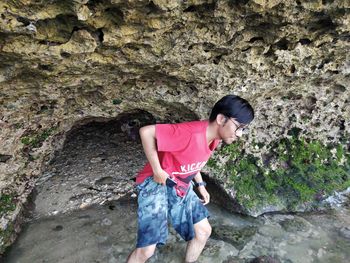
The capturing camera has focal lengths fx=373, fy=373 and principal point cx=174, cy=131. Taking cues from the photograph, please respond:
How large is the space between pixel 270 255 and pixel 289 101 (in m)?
1.35

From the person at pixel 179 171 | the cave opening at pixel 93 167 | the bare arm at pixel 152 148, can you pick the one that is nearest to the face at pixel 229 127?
the person at pixel 179 171

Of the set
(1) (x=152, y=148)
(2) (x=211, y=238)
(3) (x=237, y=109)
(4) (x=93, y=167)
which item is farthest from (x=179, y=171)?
(4) (x=93, y=167)

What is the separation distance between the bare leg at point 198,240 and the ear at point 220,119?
0.73 m

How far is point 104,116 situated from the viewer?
3.10 metres

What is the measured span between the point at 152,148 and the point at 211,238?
119 cm

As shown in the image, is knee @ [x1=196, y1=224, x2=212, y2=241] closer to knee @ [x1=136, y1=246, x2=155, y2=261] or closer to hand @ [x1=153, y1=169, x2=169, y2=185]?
knee @ [x1=136, y1=246, x2=155, y2=261]

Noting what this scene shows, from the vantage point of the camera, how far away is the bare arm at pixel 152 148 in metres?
2.24

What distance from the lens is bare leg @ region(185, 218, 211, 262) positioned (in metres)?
2.59

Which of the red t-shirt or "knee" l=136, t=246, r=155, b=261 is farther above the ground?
the red t-shirt

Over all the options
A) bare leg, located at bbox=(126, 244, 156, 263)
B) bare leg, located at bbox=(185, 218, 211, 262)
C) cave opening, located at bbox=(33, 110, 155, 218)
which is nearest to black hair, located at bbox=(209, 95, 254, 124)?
bare leg, located at bbox=(185, 218, 211, 262)

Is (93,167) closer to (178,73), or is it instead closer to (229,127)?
(178,73)

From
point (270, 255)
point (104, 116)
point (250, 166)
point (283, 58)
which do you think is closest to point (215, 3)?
point (283, 58)

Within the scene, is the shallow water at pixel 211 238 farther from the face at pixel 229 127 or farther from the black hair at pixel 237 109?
the black hair at pixel 237 109

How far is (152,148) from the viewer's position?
2.26 m
